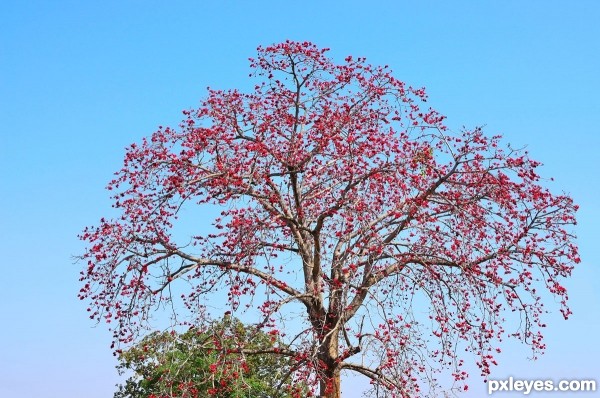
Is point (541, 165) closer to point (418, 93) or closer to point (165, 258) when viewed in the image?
point (418, 93)

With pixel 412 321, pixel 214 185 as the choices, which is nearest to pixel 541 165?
pixel 412 321

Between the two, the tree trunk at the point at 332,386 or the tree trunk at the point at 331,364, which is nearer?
the tree trunk at the point at 332,386

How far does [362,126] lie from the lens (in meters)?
11.3

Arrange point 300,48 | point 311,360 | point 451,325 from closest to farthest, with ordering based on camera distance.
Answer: point 311,360 < point 451,325 < point 300,48

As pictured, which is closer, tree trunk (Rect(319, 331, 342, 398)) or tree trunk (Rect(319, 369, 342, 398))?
tree trunk (Rect(319, 369, 342, 398))

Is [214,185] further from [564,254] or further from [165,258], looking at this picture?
[564,254]

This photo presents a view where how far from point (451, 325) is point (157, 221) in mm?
4596

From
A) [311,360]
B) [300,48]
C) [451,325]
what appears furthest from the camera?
[300,48]

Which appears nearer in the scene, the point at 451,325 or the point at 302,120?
the point at 451,325

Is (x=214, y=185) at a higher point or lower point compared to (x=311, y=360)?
higher

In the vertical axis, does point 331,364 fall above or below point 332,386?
above

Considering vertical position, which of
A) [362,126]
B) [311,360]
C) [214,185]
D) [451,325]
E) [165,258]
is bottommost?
[311,360]

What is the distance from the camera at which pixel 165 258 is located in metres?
11.1

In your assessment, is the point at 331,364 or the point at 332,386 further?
the point at 331,364
